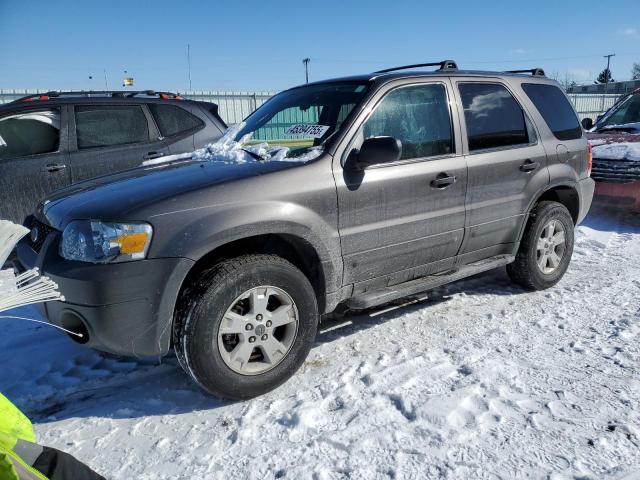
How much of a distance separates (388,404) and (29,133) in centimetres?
473

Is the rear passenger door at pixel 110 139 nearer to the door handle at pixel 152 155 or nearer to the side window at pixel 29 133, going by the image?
the door handle at pixel 152 155

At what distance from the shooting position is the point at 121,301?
257cm

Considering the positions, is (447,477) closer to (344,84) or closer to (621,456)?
(621,456)

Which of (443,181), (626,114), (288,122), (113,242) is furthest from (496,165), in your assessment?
(626,114)

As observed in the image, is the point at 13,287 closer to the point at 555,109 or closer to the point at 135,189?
the point at 135,189

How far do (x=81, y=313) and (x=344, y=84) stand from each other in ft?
7.72

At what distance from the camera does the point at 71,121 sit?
5.55 metres

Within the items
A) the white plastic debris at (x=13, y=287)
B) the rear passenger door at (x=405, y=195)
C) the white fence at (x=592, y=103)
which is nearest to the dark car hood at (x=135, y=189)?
the rear passenger door at (x=405, y=195)

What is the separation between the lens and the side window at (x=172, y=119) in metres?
6.08

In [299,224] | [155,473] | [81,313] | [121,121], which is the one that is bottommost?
[155,473]

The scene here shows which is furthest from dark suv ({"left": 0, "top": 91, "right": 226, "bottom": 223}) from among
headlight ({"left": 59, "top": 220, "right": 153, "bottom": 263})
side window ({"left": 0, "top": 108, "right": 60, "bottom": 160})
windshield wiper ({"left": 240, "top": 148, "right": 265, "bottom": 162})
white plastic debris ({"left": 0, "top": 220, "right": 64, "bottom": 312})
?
white plastic debris ({"left": 0, "top": 220, "right": 64, "bottom": 312})

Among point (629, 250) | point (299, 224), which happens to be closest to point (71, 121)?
point (299, 224)

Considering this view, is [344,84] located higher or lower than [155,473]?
higher

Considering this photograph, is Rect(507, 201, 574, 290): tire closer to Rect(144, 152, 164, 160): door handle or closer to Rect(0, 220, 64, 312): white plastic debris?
→ Rect(0, 220, 64, 312): white plastic debris
